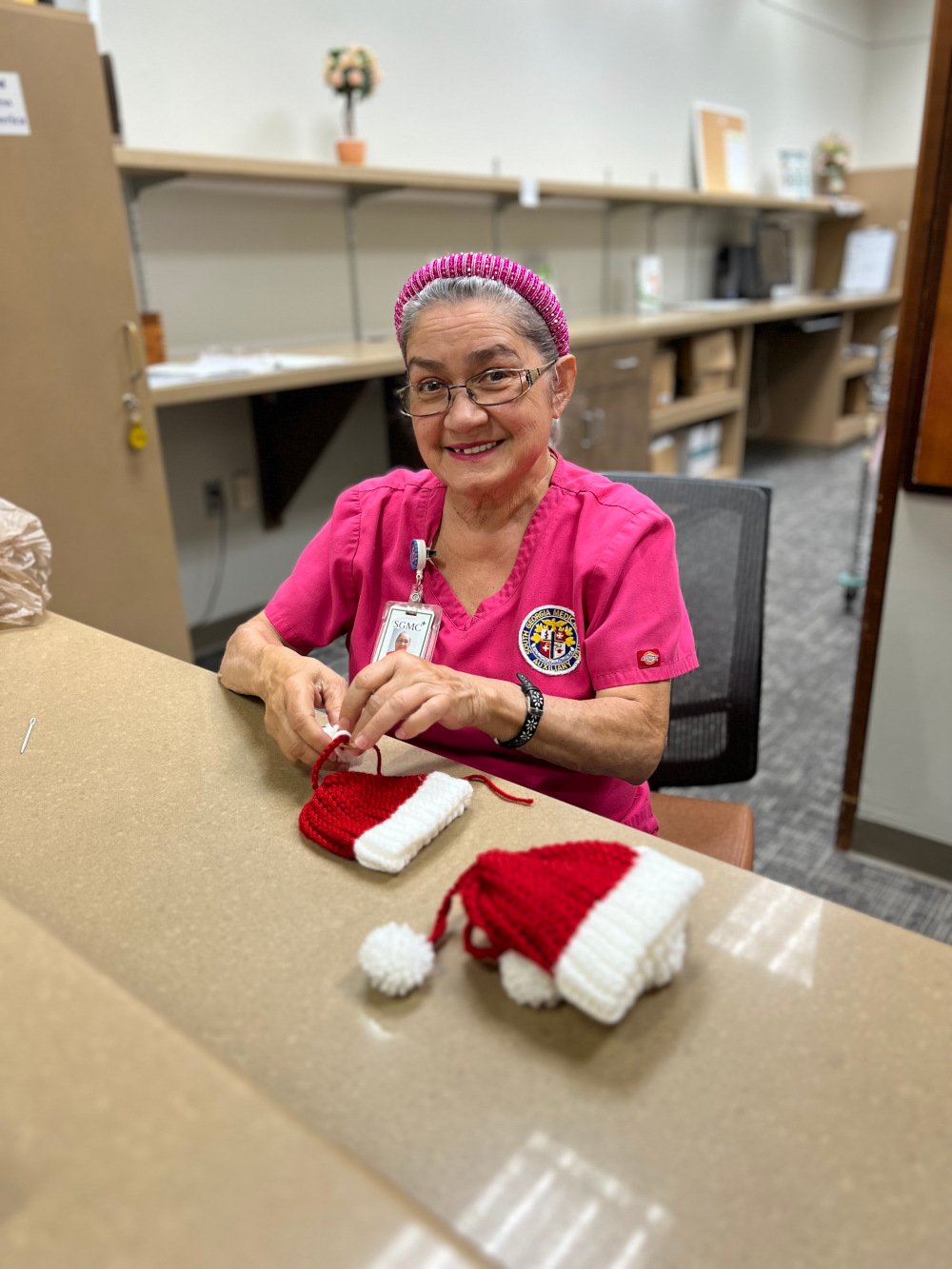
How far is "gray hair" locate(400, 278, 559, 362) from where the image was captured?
1.09 meters

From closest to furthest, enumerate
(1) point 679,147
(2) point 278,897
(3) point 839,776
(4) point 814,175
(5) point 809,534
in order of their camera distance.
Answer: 1. (2) point 278,897
2. (3) point 839,776
3. (5) point 809,534
4. (1) point 679,147
5. (4) point 814,175

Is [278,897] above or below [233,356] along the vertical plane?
below

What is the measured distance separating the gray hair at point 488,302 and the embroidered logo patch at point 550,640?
1.07ft

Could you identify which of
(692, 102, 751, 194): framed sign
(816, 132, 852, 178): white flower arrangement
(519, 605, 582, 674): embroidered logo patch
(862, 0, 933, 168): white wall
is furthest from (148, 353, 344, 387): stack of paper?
(862, 0, 933, 168): white wall

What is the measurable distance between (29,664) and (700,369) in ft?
13.1

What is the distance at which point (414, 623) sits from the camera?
3.75 feet

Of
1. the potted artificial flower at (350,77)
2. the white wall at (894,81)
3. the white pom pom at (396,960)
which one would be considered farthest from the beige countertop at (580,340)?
the white wall at (894,81)

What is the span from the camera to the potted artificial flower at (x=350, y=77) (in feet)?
9.75

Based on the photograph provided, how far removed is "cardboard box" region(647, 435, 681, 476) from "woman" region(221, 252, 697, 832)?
3167 millimetres

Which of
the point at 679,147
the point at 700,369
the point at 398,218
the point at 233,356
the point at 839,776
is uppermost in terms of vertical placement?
the point at 679,147

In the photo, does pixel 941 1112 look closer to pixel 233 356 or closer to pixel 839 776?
pixel 839 776

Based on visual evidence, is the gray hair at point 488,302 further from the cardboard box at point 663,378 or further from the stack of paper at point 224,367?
the cardboard box at point 663,378

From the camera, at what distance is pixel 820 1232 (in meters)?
0.47

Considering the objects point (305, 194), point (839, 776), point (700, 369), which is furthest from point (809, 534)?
point (305, 194)
